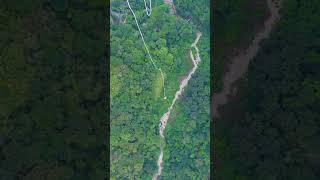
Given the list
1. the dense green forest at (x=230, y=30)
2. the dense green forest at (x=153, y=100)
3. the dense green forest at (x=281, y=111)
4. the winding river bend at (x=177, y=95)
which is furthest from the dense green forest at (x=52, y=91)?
the dense green forest at (x=281, y=111)

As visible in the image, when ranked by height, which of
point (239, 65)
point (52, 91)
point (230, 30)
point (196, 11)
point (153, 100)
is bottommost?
point (153, 100)

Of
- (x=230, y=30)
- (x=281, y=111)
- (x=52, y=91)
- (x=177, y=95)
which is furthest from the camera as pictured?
(x=177, y=95)

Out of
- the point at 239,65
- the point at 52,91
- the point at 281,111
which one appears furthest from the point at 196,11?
the point at 52,91

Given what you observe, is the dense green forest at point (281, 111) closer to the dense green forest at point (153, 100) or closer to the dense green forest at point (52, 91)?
the dense green forest at point (153, 100)

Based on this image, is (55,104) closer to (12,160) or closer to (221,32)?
(12,160)

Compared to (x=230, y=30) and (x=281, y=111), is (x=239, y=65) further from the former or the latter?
(x=281, y=111)

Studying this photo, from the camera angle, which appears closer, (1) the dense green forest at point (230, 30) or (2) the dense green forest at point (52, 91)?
(2) the dense green forest at point (52, 91)
